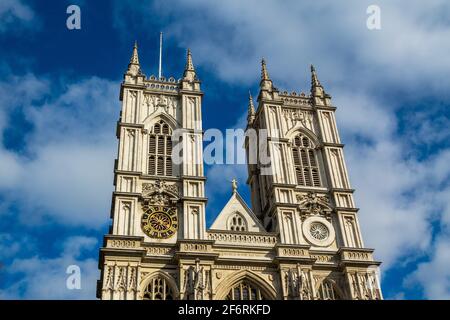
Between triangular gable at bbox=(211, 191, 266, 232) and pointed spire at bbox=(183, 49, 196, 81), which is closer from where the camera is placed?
triangular gable at bbox=(211, 191, 266, 232)

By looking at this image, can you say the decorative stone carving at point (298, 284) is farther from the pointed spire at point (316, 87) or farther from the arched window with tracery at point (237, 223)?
the pointed spire at point (316, 87)

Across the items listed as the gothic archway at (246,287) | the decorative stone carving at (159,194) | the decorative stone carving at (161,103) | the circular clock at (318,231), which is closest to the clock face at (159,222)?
the decorative stone carving at (159,194)

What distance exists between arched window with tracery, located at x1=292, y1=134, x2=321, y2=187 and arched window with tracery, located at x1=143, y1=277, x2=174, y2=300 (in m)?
13.4

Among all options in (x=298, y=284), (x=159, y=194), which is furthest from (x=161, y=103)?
(x=298, y=284)

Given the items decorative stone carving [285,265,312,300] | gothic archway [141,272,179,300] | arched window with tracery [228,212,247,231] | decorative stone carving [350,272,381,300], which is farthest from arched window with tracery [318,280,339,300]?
gothic archway [141,272,179,300]

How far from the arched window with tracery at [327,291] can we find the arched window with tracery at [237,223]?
6614 millimetres

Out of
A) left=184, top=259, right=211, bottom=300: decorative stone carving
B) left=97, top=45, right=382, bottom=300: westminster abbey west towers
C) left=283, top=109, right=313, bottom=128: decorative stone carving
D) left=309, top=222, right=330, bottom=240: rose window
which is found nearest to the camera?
left=184, top=259, right=211, bottom=300: decorative stone carving

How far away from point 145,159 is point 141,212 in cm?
453

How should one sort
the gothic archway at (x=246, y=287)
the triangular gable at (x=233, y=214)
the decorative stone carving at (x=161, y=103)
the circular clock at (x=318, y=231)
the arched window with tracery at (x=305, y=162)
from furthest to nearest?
the decorative stone carving at (x=161, y=103)
the arched window with tracery at (x=305, y=162)
the triangular gable at (x=233, y=214)
the circular clock at (x=318, y=231)
the gothic archway at (x=246, y=287)

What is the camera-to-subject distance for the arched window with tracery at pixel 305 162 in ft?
136

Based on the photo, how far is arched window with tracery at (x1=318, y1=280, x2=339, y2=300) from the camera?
35688 mm

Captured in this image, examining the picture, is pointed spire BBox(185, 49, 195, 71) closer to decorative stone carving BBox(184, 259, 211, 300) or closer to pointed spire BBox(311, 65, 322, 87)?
pointed spire BBox(311, 65, 322, 87)
